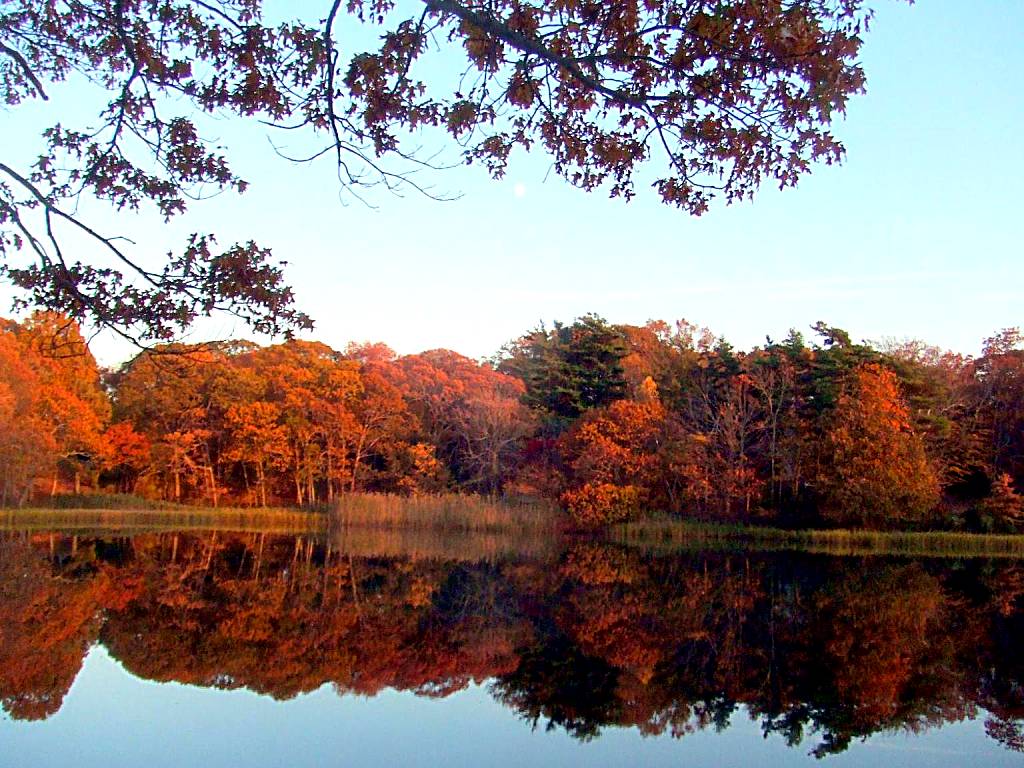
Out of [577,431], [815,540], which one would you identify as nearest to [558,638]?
[815,540]

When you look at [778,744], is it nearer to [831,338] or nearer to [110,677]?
[110,677]

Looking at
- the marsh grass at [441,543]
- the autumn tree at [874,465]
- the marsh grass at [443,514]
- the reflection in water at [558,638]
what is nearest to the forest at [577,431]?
the autumn tree at [874,465]

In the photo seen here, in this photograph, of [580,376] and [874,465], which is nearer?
[874,465]

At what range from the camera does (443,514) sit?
27828 mm

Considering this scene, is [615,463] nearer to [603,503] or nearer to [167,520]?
[603,503]

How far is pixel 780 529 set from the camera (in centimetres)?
2803

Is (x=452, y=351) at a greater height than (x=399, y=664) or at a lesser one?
greater

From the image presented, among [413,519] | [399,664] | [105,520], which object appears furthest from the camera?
[105,520]

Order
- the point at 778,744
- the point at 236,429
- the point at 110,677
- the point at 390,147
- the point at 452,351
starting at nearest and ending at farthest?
the point at 390,147, the point at 778,744, the point at 110,677, the point at 236,429, the point at 452,351

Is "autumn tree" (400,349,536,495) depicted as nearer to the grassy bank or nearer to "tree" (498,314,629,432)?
"tree" (498,314,629,432)

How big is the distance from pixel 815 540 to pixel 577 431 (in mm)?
8714

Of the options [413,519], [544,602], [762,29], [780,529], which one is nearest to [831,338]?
[780,529]

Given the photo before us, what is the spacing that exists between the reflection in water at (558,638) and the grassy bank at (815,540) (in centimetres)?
750

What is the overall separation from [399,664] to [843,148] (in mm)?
6990
